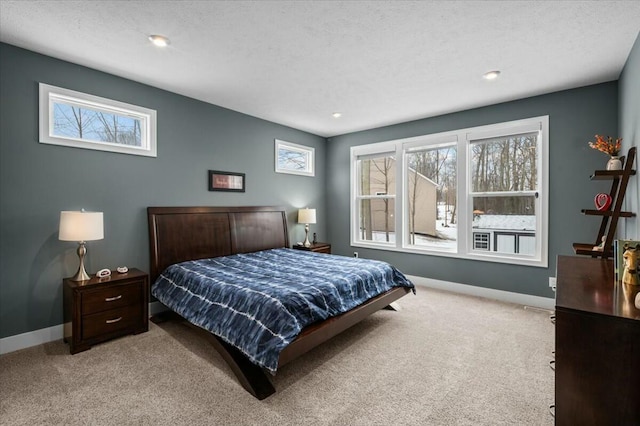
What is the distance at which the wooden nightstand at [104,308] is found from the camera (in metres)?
2.67

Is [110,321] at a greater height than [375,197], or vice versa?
[375,197]

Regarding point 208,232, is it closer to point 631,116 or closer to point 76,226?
point 76,226

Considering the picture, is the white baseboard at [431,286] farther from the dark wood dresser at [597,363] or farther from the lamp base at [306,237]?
the dark wood dresser at [597,363]

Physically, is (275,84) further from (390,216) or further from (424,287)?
(424,287)

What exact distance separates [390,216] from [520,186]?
198cm

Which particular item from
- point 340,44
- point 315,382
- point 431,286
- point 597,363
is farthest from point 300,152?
point 597,363

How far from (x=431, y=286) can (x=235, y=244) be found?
302cm

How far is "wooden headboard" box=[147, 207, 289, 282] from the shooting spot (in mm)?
3582

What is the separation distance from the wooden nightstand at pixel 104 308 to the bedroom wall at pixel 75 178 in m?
0.29

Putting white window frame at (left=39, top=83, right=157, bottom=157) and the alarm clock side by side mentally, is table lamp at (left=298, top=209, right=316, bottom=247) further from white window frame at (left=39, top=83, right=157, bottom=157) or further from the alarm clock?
the alarm clock

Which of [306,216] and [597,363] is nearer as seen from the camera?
[597,363]

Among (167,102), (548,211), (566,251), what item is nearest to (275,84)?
(167,102)

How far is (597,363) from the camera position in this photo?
1.16 metres

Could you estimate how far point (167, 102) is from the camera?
12.3ft
